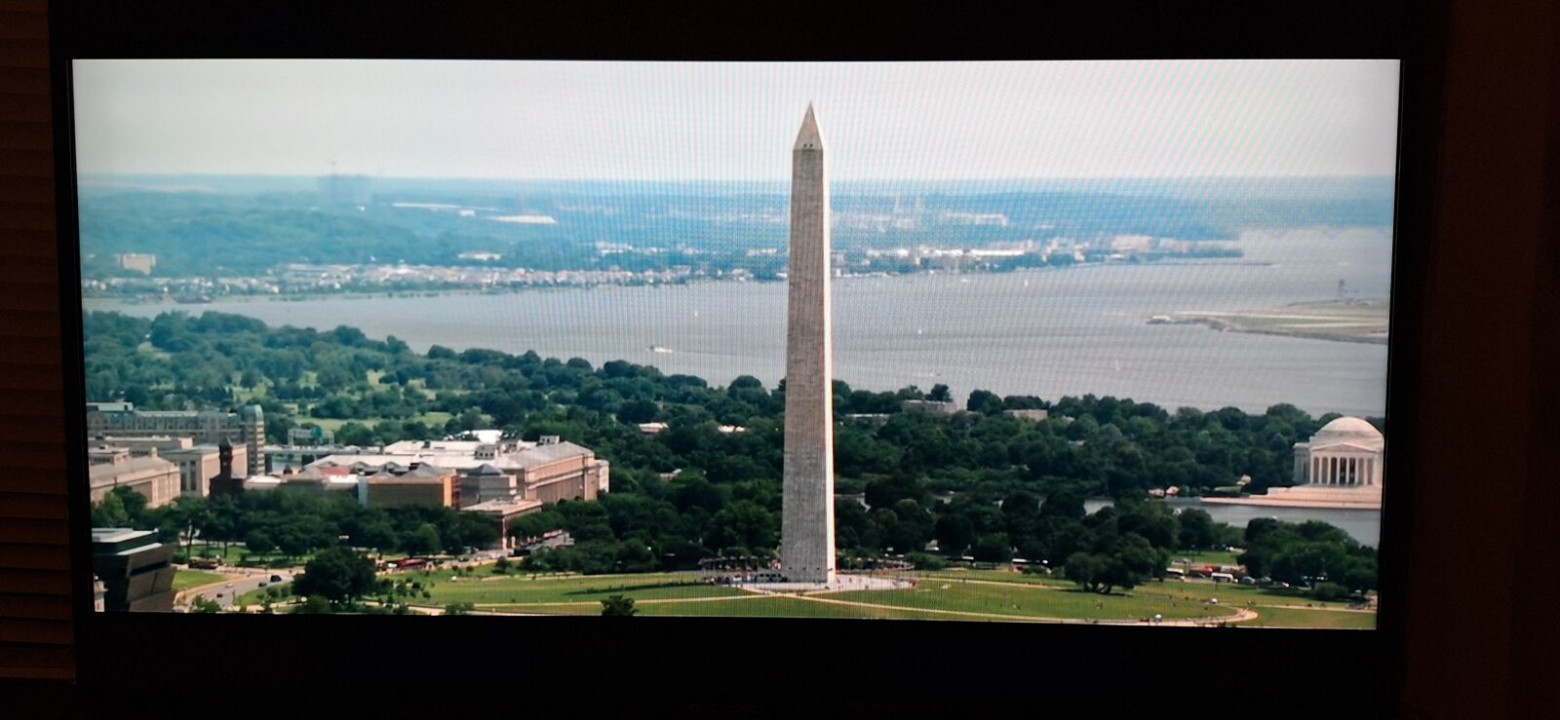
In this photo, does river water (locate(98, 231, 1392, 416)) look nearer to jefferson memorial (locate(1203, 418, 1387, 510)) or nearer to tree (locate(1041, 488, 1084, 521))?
jefferson memorial (locate(1203, 418, 1387, 510))

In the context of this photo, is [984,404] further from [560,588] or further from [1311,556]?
[560,588]

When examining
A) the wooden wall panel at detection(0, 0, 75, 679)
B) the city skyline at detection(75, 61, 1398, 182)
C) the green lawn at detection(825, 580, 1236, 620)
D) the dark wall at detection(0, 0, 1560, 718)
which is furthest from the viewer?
the wooden wall panel at detection(0, 0, 75, 679)

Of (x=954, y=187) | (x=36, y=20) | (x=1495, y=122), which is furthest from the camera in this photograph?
(x=36, y=20)

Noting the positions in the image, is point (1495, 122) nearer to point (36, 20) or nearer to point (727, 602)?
point (727, 602)

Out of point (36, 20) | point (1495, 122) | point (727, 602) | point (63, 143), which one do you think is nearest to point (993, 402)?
point (727, 602)

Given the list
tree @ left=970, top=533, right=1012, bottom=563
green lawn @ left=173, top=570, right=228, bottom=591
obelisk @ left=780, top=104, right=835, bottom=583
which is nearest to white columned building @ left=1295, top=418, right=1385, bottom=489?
tree @ left=970, top=533, right=1012, bottom=563

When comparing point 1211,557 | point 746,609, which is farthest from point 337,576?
point 1211,557

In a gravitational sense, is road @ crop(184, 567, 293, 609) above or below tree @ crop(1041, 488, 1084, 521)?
below
